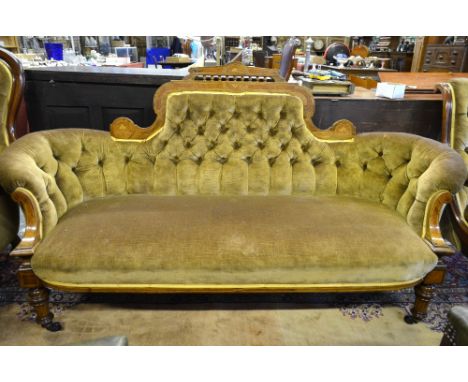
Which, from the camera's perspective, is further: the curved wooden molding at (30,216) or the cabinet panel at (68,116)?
the cabinet panel at (68,116)

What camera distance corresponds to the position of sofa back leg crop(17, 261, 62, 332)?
1275 mm

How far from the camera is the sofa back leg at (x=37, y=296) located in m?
1.28

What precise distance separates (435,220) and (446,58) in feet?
13.6

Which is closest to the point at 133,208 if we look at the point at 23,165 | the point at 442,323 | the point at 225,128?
the point at 23,165

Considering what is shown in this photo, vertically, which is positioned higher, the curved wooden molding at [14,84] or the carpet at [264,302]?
the curved wooden molding at [14,84]

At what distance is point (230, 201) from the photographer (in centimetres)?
163

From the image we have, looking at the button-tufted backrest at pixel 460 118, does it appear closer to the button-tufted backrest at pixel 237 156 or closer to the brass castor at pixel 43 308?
the button-tufted backrest at pixel 237 156

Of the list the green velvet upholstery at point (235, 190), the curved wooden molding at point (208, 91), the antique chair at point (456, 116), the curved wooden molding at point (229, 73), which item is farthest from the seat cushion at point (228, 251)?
the curved wooden molding at point (229, 73)

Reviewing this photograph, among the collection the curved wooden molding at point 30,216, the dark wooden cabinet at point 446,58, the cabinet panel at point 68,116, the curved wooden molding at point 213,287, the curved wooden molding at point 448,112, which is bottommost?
the curved wooden molding at point 213,287

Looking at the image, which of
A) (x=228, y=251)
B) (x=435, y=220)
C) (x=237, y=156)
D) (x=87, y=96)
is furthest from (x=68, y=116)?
(x=435, y=220)

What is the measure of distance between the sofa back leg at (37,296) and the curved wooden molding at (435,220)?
59.5 inches

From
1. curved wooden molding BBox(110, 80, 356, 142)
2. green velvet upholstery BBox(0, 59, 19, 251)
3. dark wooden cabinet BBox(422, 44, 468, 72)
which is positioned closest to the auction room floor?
green velvet upholstery BBox(0, 59, 19, 251)

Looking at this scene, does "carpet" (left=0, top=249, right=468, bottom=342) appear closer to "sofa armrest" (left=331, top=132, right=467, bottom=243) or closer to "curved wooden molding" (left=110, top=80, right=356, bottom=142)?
"sofa armrest" (left=331, top=132, right=467, bottom=243)
